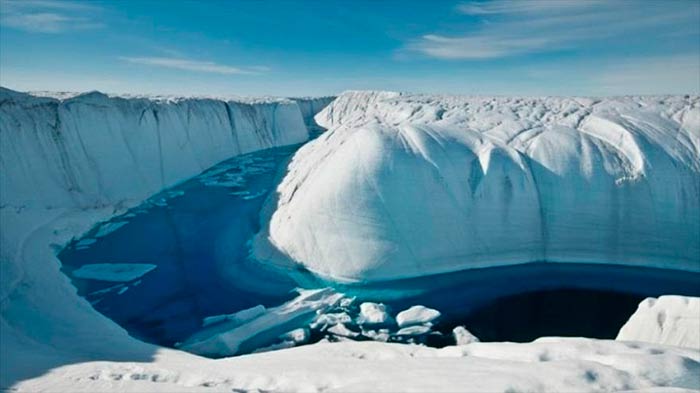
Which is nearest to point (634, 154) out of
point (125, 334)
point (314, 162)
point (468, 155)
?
point (468, 155)

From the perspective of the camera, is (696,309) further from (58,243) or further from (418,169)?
(58,243)

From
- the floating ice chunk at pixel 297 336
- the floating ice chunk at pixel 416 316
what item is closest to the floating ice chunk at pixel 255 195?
the floating ice chunk at pixel 297 336

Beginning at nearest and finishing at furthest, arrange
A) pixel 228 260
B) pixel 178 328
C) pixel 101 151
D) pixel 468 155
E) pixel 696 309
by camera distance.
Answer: pixel 696 309 < pixel 178 328 < pixel 228 260 < pixel 468 155 < pixel 101 151

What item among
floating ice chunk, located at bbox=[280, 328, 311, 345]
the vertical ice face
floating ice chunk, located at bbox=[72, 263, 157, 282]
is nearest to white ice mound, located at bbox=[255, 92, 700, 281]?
floating ice chunk, located at bbox=[280, 328, 311, 345]

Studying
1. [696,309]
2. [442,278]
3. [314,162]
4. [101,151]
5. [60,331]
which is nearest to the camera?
[696,309]

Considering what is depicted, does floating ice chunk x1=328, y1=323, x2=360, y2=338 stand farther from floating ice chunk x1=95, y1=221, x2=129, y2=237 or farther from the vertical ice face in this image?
the vertical ice face

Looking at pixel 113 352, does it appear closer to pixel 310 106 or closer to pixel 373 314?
pixel 373 314

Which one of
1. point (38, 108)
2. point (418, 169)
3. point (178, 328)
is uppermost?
point (38, 108)

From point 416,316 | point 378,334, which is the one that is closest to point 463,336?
point 416,316
